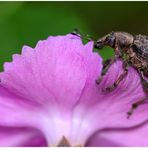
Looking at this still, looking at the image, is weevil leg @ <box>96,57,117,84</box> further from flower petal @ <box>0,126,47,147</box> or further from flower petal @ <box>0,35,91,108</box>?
flower petal @ <box>0,126,47,147</box>

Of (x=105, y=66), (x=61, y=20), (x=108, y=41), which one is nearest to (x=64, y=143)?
(x=105, y=66)

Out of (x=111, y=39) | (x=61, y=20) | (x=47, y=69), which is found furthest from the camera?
(x=61, y=20)

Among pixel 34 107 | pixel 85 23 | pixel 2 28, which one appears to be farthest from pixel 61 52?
pixel 85 23

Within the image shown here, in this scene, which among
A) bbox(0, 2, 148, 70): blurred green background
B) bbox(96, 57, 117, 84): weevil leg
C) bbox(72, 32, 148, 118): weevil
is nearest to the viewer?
bbox(96, 57, 117, 84): weevil leg

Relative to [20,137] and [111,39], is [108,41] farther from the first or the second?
[20,137]

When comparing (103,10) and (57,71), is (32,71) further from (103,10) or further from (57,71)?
(103,10)

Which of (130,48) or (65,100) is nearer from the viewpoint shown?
(65,100)

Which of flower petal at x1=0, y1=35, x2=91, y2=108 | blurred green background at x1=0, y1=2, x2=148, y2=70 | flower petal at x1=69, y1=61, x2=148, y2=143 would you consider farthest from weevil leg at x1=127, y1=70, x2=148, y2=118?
blurred green background at x1=0, y1=2, x2=148, y2=70
